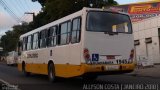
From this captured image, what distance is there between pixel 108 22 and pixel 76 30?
1.36 m

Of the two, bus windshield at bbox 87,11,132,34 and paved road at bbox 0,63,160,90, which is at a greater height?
bus windshield at bbox 87,11,132,34

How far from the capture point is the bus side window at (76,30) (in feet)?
53.4

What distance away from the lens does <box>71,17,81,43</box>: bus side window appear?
16.3 m

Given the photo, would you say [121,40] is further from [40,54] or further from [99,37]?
[40,54]

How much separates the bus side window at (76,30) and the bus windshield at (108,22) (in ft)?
1.70

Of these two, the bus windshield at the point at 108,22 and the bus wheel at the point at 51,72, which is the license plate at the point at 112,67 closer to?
the bus windshield at the point at 108,22

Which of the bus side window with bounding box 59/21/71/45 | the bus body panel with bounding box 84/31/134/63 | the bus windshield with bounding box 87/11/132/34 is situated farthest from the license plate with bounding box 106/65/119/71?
the bus side window with bounding box 59/21/71/45

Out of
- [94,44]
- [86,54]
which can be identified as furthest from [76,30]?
[86,54]

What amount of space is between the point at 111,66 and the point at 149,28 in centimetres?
2761

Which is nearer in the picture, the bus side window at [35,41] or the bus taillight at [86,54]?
the bus taillight at [86,54]

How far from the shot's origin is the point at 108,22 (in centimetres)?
1648

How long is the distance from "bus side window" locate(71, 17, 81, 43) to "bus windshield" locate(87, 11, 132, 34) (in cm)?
52

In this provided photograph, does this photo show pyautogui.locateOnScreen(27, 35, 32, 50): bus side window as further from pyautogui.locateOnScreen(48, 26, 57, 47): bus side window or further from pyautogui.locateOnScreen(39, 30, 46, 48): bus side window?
pyautogui.locateOnScreen(48, 26, 57, 47): bus side window

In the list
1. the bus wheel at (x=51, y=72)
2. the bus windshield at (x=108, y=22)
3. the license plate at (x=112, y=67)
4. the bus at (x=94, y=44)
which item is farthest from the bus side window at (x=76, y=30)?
the bus wheel at (x=51, y=72)
